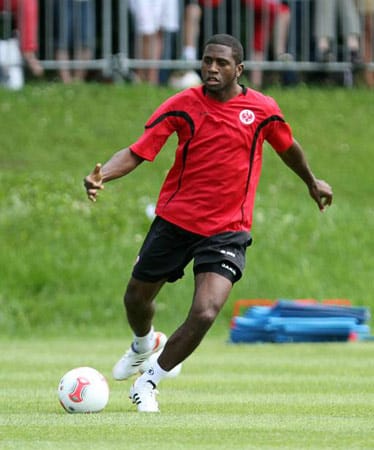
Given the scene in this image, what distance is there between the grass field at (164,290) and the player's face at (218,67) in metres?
2.19

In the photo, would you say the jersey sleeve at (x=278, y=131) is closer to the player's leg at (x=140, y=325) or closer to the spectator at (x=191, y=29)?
the player's leg at (x=140, y=325)

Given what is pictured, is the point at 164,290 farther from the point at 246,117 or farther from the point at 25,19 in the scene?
the point at 246,117

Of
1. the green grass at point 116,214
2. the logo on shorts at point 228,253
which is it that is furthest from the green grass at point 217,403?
the green grass at point 116,214

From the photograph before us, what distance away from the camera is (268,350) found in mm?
17484

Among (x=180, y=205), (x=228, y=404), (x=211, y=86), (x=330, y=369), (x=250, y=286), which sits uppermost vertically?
(x=211, y=86)

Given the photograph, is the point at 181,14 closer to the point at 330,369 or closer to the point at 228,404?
the point at 330,369

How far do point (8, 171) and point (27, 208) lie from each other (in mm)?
1904

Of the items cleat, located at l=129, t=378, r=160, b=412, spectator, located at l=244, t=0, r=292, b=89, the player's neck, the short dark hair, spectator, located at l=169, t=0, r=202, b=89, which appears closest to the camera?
cleat, located at l=129, t=378, r=160, b=412

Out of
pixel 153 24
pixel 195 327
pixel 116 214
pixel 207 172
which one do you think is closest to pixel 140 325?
pixel 195 327

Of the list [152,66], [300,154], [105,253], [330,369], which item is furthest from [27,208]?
[300,154]

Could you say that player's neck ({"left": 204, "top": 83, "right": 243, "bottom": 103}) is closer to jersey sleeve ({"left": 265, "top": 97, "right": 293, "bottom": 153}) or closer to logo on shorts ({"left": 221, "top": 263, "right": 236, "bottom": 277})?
jersey sleeve ({"left": 265, "top": 97, "right": 293, "bottom": 153})

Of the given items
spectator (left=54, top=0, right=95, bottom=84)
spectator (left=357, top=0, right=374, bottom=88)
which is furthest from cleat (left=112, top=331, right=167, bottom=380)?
spectator (left=357, top=0, right=374, bottom=88)

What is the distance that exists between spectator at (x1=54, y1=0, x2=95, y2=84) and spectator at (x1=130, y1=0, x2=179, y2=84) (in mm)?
742

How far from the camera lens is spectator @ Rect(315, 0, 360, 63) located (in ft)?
88.6
